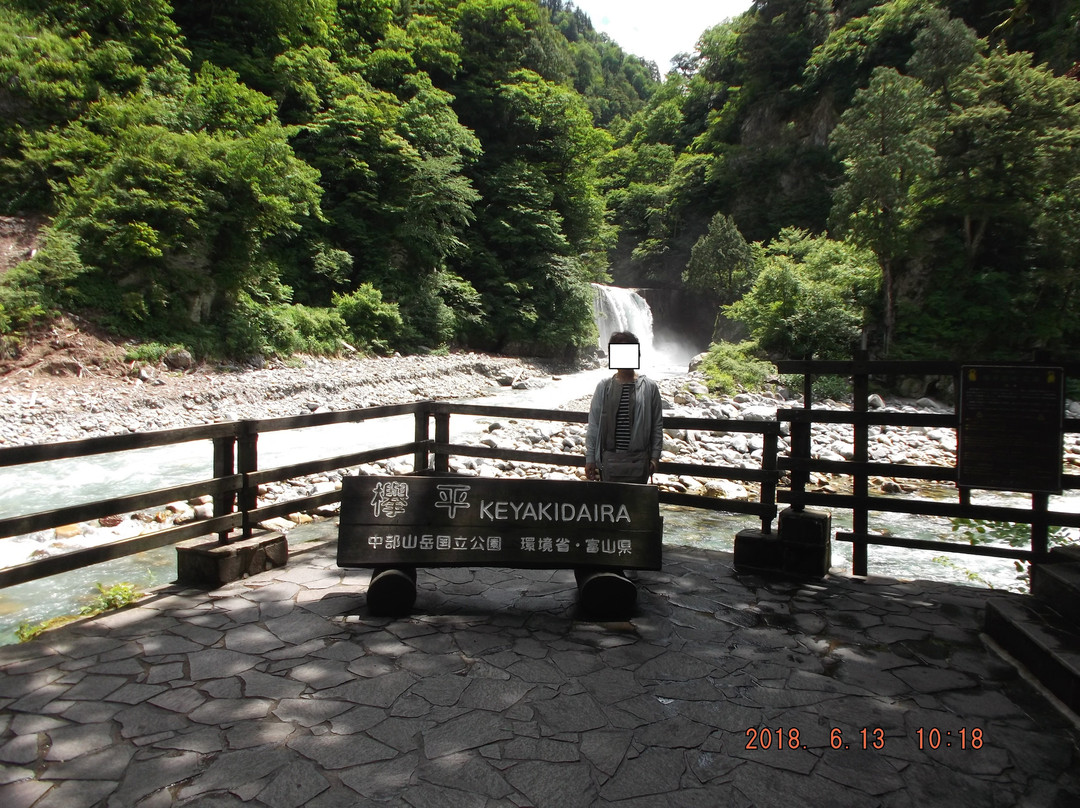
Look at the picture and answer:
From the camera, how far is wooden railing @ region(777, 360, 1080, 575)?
446cm

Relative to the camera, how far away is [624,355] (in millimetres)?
4398

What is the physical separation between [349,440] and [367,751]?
13253mm

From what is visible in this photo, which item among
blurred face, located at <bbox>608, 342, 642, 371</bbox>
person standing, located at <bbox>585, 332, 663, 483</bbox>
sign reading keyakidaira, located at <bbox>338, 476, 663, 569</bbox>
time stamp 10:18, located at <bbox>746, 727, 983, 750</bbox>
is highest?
blurred face, located at <bbox>608, 342, 642, 371</bbox>

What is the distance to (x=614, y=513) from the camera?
4.20m

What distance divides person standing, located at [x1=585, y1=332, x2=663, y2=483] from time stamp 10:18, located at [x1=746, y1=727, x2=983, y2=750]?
1998 mm

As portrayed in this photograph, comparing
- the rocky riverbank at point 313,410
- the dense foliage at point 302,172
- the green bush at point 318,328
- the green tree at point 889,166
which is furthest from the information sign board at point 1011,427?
the green tree at point 889,166

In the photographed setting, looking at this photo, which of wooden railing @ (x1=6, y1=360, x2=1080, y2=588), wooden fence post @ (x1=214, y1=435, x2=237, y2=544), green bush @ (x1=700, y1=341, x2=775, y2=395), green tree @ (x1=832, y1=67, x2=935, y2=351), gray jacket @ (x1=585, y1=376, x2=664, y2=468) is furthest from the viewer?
green tree @ (x1=832, y1=67, x2=935, y2=351)

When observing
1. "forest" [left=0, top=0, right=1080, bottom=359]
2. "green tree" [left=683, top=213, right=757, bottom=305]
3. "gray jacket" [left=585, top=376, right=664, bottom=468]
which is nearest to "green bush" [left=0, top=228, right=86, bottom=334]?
"forest" [left=0, top=0, right=1080, bottom=359]

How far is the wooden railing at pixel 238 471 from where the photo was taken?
371 cm

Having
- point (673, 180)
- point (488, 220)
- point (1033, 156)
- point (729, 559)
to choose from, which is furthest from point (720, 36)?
point (729, 559)

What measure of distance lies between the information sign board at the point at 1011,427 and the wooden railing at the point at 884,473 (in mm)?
88

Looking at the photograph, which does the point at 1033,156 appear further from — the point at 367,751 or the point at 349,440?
the point at 367,751

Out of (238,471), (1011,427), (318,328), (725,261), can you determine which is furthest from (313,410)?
(725,261)

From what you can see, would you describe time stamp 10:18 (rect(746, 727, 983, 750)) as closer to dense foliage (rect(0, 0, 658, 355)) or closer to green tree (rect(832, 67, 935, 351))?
dense foliage (rect(0, 0, 658, 355))
